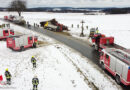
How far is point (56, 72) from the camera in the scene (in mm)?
13156

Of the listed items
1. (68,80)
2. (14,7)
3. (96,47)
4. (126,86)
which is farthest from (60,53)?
(14,7)

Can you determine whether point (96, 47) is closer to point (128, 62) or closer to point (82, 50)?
point (82, 50)

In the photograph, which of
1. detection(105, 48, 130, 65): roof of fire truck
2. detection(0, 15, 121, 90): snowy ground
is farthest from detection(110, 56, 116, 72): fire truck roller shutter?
detection(0, 15, 121, 90): snowy ground

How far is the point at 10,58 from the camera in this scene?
16703 mm

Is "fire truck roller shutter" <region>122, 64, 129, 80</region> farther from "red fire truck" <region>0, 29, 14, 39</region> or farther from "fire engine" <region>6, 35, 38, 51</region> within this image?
"red fire truck" <region>0, 29, 14, 39</region>

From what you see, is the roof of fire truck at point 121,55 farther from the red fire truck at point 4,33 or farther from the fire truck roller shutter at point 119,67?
the red fire truck at point 4,33

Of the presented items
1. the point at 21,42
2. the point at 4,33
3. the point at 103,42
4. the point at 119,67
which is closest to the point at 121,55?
the point at 119,67

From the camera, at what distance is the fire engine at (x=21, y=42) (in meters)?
19.0

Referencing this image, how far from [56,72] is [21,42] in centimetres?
901

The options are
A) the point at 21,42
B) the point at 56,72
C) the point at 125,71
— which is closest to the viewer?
the point at 125,71

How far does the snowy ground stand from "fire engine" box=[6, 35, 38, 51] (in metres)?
1.31

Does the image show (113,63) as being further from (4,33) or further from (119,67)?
(4,33)

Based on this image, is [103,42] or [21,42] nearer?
[103,42]

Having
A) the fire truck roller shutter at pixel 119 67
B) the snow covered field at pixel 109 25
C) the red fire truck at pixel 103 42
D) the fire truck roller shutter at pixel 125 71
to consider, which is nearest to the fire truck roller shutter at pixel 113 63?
the fire truck roller shutter at pixel 119 67
